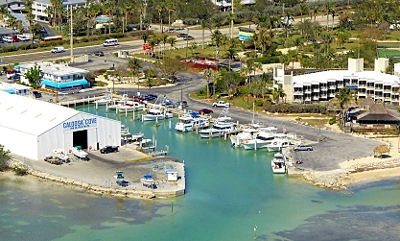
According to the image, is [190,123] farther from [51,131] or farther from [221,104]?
[51,131]

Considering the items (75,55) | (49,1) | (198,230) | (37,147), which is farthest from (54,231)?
(49,1)

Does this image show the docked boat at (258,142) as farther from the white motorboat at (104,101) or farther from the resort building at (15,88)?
the resort building at (15,88)

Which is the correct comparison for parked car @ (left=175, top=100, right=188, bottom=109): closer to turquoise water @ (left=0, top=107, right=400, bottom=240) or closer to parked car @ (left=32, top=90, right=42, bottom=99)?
parked car @ (left=32, top=90, right=42, bottom=99)

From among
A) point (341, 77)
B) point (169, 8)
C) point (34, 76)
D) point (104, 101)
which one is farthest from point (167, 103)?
point (169, 8)

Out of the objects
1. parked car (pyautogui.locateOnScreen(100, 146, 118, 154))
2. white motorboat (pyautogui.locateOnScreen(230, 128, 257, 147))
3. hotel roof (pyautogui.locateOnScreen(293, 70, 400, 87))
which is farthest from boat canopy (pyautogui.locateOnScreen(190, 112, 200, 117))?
parked car (pyautogui.locateOnScreen(100, 146, 118, 154))

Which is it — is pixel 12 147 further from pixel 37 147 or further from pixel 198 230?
pixel 198 230

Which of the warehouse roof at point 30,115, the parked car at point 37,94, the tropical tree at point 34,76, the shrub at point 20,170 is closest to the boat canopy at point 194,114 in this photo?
the warehouse roof at point 30,115
